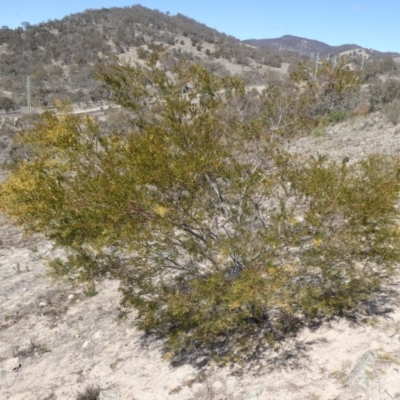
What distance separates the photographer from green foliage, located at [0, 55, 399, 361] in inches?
148

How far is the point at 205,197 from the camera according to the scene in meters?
4.46

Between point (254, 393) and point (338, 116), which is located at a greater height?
point (338, 116)

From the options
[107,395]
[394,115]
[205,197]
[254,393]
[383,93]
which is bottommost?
[107,395]

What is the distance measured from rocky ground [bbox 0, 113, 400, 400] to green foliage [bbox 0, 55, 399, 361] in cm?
32

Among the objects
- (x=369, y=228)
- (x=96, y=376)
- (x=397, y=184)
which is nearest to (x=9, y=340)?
(x=96, y=376)

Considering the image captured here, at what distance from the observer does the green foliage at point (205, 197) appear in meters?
3.77

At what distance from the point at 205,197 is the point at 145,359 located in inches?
95.2

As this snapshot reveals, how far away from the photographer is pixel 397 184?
4.02 m

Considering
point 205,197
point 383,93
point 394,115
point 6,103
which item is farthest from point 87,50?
point 205,197

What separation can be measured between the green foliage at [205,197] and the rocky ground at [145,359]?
32cm

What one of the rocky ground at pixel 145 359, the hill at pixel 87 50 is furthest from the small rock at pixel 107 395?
the hill at pixel 87 50

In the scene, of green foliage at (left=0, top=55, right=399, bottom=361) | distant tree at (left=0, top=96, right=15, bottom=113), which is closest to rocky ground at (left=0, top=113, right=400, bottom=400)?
green foliage at (left=0, top=55, right=399, bottom=361)

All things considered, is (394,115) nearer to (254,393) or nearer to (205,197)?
(205,197)

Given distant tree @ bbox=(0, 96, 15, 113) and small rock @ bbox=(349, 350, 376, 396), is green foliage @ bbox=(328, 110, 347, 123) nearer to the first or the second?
small rock @ bbox=(349, 350, 376, 396)
